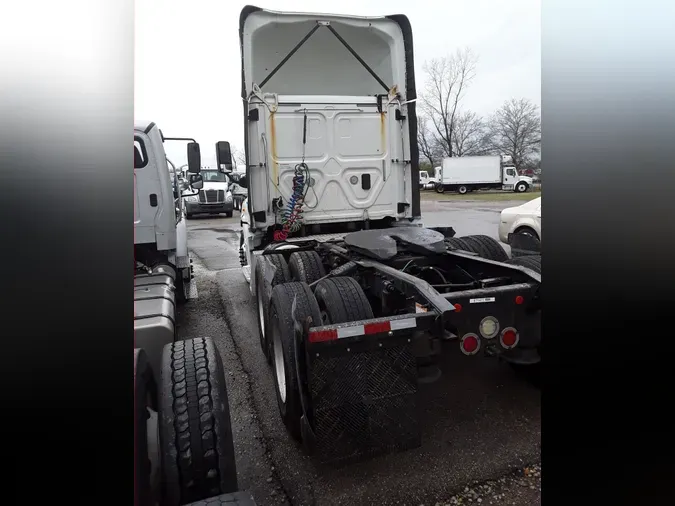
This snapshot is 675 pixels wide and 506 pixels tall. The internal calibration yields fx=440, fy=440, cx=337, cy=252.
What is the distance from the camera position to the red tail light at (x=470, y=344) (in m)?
2.88

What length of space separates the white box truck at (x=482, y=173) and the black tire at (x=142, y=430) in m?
37.1

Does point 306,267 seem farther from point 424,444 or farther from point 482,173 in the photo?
point 482,173

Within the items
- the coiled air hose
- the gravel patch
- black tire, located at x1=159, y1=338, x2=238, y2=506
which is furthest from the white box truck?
black tire, located at x1=159, y1=338, x2=238, y2=506

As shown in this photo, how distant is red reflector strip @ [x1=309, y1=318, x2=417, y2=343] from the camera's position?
99.0 inches

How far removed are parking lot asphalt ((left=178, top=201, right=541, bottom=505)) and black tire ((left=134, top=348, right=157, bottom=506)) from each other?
94 cm

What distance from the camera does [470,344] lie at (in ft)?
9.50

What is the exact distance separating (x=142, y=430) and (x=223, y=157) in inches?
176

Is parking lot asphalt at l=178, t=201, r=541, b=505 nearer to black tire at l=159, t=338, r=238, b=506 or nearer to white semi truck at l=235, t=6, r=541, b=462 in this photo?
white semi truck at l=235, t=6, r=541, b=462

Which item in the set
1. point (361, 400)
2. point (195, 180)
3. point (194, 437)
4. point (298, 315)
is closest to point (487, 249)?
point (298, 315)

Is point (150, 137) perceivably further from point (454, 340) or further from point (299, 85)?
point (454, 340)

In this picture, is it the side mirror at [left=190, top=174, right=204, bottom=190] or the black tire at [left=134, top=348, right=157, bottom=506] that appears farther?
the side mirror at [left=190, top=174, right=204, bottom=190]
